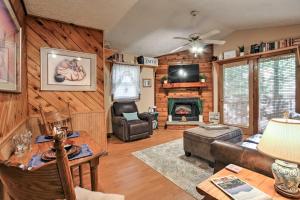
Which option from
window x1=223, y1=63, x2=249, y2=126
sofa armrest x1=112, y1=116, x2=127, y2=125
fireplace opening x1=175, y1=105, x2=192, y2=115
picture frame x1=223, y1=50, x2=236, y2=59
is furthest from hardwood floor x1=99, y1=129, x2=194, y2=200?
picture frame x1=223, y1=50, x2=236, y2=59

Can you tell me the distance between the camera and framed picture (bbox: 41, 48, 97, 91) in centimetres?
268

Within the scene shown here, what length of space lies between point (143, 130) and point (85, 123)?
1.71 meters

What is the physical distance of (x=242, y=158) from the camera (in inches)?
61.2

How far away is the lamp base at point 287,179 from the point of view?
40.6 inches

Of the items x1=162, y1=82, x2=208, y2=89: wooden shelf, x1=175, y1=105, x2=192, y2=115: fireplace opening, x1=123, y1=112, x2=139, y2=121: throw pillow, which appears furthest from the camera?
x1=175, y1=105, x2=192, y2=115: fireplace opening

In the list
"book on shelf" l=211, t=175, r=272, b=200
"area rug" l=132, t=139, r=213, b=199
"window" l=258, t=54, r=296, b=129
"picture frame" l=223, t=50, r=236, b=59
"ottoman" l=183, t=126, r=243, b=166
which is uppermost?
"picture frame" l=223, t=50, r=236, b=59

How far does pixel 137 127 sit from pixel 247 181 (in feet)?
10.4

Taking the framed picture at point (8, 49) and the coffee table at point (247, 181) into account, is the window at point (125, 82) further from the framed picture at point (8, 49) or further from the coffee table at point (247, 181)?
the coffee table at point (247, 181)

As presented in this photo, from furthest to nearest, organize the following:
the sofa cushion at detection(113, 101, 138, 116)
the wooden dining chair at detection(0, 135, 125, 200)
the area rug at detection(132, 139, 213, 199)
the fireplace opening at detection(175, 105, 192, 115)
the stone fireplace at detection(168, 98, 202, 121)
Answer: the fireplace opening at detection(175, 105, 192, 115) < the stone fireplace at detection(168, 98, 202, 121) < the sofa cushion at detection(113, 101, 138, 116) < the area rug at detection(132, 139, 213, 199) < the wooden dining chair at detection(0, 135, 125, 200)

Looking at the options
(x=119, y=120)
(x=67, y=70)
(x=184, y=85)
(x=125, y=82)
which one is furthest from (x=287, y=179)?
(x=184, y=85)

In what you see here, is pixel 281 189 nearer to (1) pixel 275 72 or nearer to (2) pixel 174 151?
(2) pixel 174 151

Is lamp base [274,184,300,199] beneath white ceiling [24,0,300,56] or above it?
beneath

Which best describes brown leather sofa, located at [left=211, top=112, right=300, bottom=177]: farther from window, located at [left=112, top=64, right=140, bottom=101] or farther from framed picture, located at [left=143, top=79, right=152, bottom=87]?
framed picture, located at [left=143, top=79, right=152, bottom=87]

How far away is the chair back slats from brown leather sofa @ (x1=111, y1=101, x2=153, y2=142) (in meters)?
3.34
